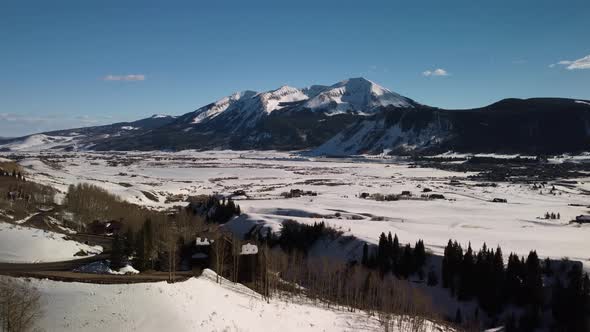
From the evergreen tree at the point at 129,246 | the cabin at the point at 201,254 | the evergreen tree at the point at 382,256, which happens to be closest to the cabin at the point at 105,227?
the cabin at the point at 201,254

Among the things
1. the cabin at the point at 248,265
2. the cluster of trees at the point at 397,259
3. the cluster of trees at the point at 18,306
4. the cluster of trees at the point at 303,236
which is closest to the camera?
the cluster of trees at the point at 18,306

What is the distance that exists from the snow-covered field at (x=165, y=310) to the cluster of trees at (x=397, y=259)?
2391 centimetres

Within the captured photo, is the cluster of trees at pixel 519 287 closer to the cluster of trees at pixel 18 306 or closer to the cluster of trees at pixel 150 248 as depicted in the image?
the cluster of trees at pixel 150 248

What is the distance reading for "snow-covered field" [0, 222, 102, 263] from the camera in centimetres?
5375

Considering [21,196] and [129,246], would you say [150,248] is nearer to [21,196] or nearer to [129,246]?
[129,246]

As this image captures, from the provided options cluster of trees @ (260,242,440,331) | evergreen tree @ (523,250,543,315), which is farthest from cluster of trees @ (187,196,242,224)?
evergreen tree @ (523,250,543,315)

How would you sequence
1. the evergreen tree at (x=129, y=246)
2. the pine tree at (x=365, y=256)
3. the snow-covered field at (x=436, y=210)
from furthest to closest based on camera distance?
1. the snow-covered field at (x=436, y=210)
2. the pine tree at (x=365, y=256)
3. the evergreen tree at (x=129, y=246)

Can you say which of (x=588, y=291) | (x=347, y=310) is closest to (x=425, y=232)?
(x=588, y=291)

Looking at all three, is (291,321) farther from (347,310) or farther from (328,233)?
(328,233)

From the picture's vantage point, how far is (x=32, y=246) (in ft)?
186

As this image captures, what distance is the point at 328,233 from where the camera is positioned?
81250mm

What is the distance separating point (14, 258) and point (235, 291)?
25919 millimetres

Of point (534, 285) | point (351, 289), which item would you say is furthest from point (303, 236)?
point (534, 285)

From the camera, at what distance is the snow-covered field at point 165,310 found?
102 feet
